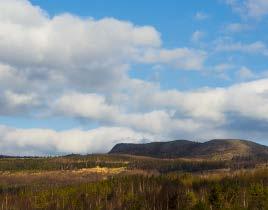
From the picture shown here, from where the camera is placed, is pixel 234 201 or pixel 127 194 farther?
pixel 127 194

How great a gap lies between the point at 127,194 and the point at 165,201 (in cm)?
1698

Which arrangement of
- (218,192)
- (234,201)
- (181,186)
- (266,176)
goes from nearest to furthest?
(234,201) < (218,192) < (266,176) < (181,186)

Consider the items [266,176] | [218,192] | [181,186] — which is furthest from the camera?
[181,186]

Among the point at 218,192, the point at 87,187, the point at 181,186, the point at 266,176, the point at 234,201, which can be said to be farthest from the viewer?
the point at 87,187

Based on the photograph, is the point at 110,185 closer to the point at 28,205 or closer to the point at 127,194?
the point at 127,194

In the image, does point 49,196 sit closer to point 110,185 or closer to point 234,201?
point 110,185

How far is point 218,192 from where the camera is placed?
415 ft

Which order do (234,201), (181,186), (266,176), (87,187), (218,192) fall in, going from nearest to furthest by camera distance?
(234,201), (218,192), (266,176), (181,186), (87,187)

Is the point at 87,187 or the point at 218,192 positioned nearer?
the point at 218,192

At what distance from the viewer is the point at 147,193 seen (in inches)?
6339

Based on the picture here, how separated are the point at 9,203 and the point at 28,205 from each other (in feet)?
26.8

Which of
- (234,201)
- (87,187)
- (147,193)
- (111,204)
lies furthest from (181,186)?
(234,201)

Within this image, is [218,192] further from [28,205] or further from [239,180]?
[28,205]

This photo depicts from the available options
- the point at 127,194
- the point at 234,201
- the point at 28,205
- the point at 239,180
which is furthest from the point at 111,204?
the point at 234,201
